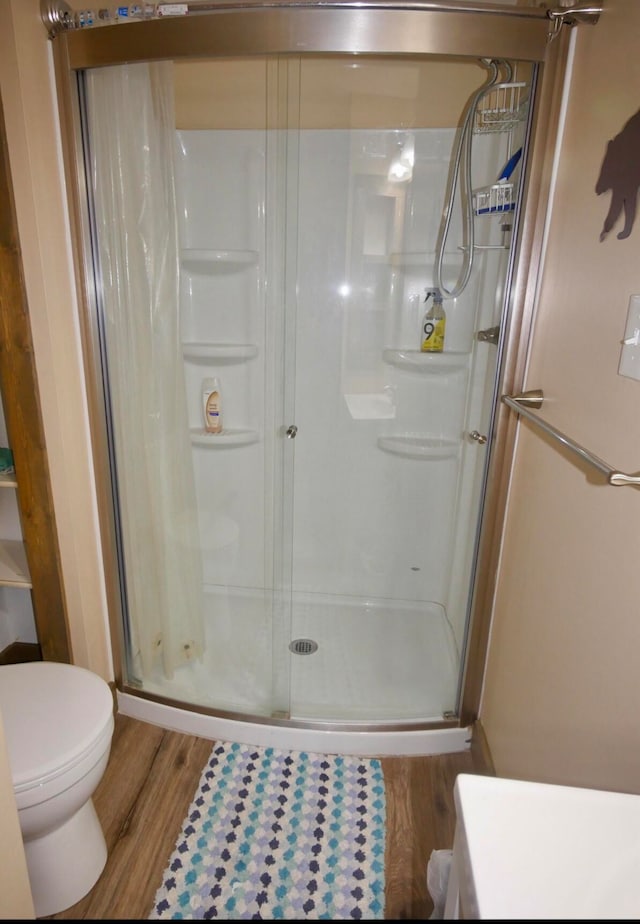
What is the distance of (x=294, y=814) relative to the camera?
1573 millimetres

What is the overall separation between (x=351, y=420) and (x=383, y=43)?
1274 millimetres

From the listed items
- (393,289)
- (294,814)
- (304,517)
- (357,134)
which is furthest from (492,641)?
(357,134)

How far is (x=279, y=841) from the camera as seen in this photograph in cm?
149

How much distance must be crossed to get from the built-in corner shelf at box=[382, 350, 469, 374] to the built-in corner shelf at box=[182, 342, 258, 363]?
550 mm

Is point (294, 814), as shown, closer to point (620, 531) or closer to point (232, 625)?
point (232, 625)

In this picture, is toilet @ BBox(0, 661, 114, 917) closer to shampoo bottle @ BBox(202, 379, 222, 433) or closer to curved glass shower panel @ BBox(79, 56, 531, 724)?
curved glass shower panel @ BBox(79, 56, 531, 724)

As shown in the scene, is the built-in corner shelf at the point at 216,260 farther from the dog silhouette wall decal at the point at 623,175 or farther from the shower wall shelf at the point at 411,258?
the dog silhouette wall decal at the point at 623,175

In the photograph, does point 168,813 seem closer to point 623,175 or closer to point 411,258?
point 623,175

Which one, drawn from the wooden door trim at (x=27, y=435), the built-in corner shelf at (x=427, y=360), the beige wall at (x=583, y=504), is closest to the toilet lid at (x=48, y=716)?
the wooden door trim at (x=27, y=435)

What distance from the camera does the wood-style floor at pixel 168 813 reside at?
1.34 meters

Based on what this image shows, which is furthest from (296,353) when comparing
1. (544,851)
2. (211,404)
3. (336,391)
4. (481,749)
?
(544,851)

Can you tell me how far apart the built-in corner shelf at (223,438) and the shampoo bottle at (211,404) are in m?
0.03

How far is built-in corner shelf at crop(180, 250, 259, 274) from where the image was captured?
2.04 m

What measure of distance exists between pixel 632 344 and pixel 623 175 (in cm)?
34
